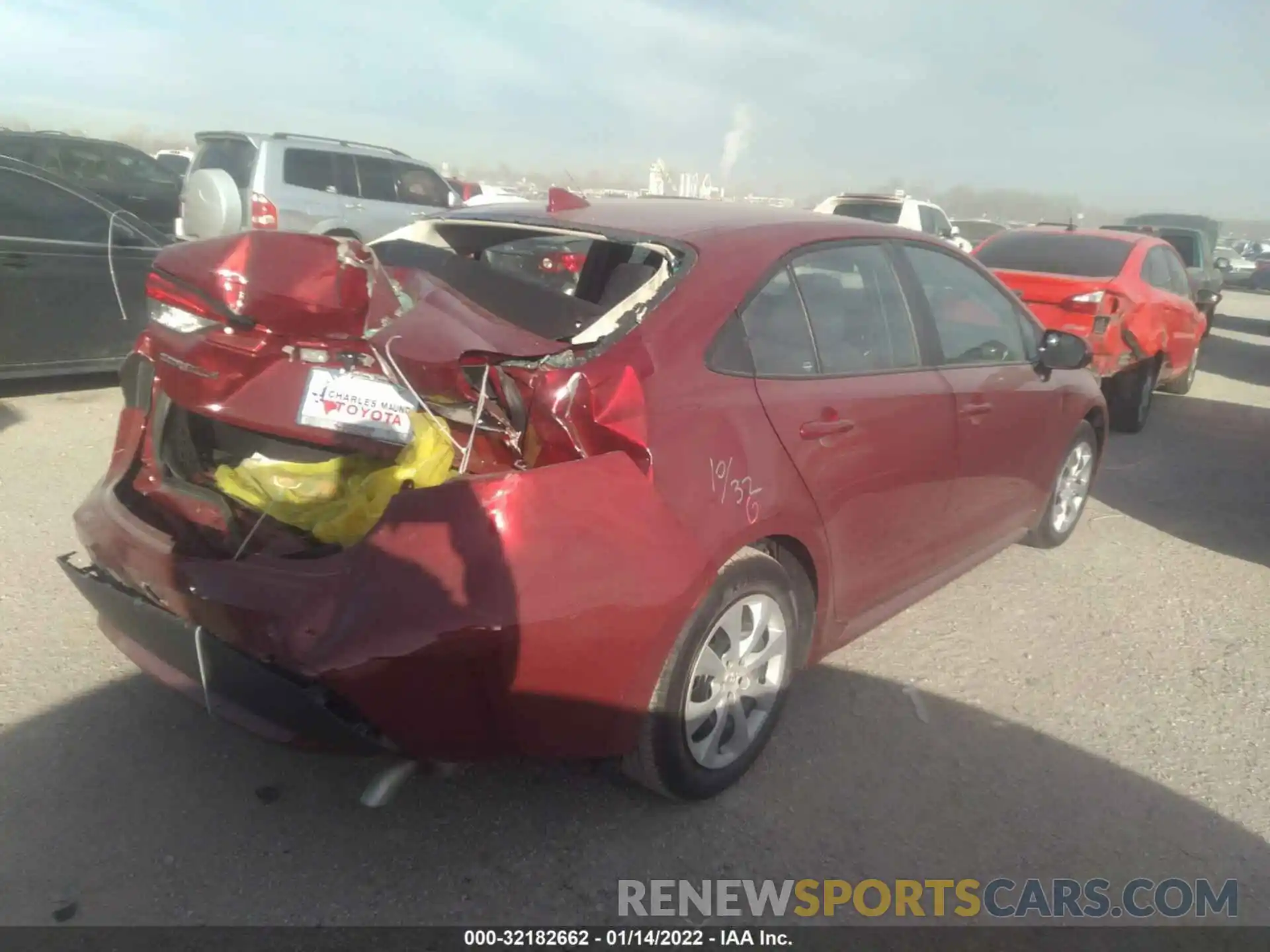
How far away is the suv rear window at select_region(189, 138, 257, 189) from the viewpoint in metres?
11.2

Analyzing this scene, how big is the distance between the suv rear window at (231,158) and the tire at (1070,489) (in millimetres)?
9367

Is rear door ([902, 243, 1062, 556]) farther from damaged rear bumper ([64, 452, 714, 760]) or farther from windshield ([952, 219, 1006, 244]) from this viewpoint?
windshield ([952, 219, 1006, 244])

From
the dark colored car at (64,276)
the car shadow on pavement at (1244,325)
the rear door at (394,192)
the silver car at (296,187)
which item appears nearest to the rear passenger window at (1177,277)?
the silver car at (296,187)

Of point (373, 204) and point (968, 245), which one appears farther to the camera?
point (968, 245)

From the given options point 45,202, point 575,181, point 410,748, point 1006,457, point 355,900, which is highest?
point 575,181

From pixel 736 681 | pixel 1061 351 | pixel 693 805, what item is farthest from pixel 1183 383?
pixel 693 805

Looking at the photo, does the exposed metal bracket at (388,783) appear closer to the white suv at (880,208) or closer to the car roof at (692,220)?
the car roof at (692,220)

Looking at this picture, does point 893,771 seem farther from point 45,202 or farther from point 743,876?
point 45,202

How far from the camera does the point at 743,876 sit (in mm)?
2623

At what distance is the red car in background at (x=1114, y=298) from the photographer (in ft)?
25.2

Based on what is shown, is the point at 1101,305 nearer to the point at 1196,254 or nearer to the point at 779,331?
the point at 779,331

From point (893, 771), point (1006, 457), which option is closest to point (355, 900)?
point (893, 771)

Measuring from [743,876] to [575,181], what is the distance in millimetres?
3267

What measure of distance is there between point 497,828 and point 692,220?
1.95 m
